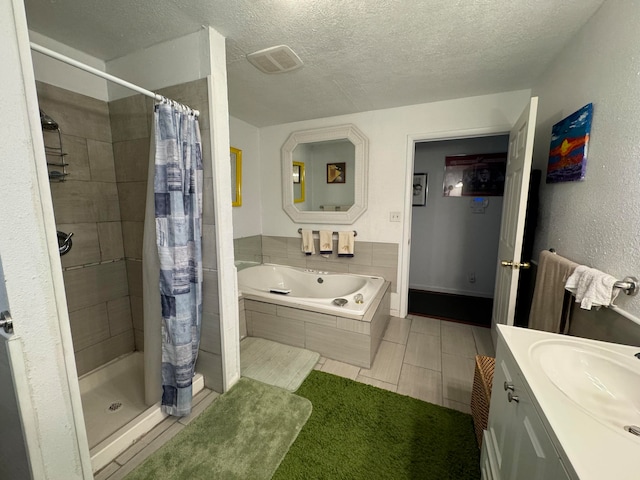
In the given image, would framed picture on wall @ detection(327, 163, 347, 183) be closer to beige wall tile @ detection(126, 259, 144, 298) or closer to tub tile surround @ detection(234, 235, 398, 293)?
tub tile surround @ detection(234, 235, 398, 293)

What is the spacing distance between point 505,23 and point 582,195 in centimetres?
102

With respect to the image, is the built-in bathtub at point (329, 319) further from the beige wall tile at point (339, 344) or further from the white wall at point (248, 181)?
the white wall at point (248, 181)

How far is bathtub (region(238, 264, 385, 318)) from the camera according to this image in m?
2.19

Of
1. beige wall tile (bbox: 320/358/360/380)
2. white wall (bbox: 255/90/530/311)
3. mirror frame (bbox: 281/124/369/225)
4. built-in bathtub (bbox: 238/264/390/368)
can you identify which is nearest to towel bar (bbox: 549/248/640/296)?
built-in bathtub (bbox: 238/264/390/368)

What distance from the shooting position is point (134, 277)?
196 centimetres

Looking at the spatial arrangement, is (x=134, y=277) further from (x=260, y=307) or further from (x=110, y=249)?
(x=260, y=307)

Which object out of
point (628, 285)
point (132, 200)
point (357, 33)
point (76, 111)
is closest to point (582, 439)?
point (628, 285)

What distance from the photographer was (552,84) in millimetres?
1746

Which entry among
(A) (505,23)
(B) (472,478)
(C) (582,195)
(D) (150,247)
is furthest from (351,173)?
(B) (472,478)

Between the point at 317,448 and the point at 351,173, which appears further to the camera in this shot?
the point at 351,173

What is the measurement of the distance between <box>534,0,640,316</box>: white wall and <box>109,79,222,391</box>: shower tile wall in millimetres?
1972

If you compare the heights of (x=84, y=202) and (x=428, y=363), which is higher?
(x=84, y=202)

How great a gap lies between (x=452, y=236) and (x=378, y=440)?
2.94 m

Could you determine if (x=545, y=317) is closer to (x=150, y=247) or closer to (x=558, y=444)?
(x=558, y=444)
